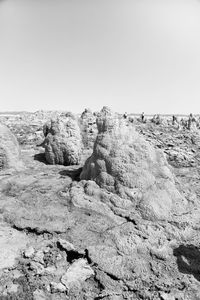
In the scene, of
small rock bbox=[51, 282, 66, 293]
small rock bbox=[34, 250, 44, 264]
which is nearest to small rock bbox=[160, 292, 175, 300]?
small rock bbox=[51, 282, 66, 293]

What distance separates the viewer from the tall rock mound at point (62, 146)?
571 inches

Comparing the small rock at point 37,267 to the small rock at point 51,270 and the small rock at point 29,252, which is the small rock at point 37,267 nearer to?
the small rock at point 51,270

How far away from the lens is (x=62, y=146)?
14562mm

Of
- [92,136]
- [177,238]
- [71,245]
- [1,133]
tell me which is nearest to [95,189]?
[71,245]

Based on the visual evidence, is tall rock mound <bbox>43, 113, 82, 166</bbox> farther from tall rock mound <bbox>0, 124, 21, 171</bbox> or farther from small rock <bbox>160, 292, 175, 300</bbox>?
small rock <bbox>160, 292, 175, 300</bbox>

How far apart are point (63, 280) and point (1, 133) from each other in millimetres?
9027

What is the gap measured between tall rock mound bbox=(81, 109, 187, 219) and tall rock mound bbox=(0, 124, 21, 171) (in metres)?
4.48

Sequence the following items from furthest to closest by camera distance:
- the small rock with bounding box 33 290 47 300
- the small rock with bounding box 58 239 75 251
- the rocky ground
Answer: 1. the small rock with bounding box 58 239 75 251
2. the rocky ground
3. the small rock with bounding box 33 290 47 300

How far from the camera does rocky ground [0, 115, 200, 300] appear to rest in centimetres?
584

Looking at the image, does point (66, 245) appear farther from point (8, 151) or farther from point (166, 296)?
point (8, 151)

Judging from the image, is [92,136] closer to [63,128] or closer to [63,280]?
[63,128]

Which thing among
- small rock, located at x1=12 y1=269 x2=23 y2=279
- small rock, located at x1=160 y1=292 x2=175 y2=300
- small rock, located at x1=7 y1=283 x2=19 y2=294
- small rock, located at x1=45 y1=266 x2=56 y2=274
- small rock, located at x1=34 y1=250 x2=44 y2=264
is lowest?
small rock, located at x1=160 y1=292 x2=175 y2=300

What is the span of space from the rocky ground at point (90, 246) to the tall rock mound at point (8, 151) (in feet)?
8.62

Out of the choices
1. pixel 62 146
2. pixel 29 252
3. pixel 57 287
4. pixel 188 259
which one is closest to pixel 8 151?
pixel 62 146
